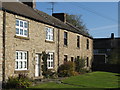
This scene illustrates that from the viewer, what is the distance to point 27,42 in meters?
20.7

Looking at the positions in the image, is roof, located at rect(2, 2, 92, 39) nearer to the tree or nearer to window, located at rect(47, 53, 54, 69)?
window, located at rect(47, 53, 54, 69)

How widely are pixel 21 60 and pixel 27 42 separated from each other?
1816 mm

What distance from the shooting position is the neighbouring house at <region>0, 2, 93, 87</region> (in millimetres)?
17703

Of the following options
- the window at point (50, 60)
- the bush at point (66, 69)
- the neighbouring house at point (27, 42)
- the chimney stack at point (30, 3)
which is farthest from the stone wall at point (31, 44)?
the chimney stack at point (30, 3)

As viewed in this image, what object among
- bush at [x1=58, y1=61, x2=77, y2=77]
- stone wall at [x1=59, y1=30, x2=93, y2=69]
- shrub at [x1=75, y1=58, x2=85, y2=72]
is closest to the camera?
bush at [x1=58, y1=61, x2=77, y2=77]

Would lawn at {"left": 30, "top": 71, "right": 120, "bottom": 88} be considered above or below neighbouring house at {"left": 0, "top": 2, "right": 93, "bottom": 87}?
below

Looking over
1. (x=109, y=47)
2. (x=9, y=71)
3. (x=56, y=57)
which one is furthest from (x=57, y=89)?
(x=109, y=47)

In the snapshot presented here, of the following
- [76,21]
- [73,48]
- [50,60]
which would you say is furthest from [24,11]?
[76,21]

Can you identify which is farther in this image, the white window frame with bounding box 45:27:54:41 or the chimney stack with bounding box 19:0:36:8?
the chimney stack with bounding box 19:0:36:8

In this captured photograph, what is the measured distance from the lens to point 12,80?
679 inches

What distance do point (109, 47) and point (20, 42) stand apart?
165 ft

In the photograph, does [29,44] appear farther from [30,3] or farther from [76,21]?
[76,21]

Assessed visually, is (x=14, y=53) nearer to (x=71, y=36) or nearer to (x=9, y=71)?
(x=9, y=71)

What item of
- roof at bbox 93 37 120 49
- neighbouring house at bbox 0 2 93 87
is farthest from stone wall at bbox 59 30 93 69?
roof at bbox 93 37 120 49
